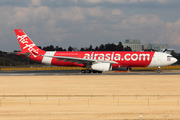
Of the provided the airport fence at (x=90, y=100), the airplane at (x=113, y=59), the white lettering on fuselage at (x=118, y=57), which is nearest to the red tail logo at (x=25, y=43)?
the airplane at (x=113, y=59)

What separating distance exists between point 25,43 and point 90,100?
139 ft

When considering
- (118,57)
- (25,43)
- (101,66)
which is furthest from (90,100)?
(25,43)

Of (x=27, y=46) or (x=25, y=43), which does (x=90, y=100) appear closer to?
(x=27, y=46)

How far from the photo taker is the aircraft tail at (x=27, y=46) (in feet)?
201

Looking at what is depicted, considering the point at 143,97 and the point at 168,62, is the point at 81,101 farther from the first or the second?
the point at 168,62

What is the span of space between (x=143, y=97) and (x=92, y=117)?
9363 millimetres

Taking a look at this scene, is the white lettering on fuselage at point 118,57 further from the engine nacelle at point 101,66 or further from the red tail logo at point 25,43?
the red tail logo at point 25,43

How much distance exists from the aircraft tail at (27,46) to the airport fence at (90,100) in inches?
1351

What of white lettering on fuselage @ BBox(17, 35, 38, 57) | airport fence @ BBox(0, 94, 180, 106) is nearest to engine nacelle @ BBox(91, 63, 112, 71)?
white lettering on fuselage @ BBox(17, 35, 38, 57)

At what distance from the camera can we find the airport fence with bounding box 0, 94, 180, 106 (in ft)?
76.1

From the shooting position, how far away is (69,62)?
58406 millimetres

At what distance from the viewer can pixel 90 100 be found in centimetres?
2462

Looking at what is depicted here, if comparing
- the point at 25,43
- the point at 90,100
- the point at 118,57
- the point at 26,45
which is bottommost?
the point at 90,100

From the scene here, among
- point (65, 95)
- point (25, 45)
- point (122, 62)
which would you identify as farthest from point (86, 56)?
point (65, 95)
